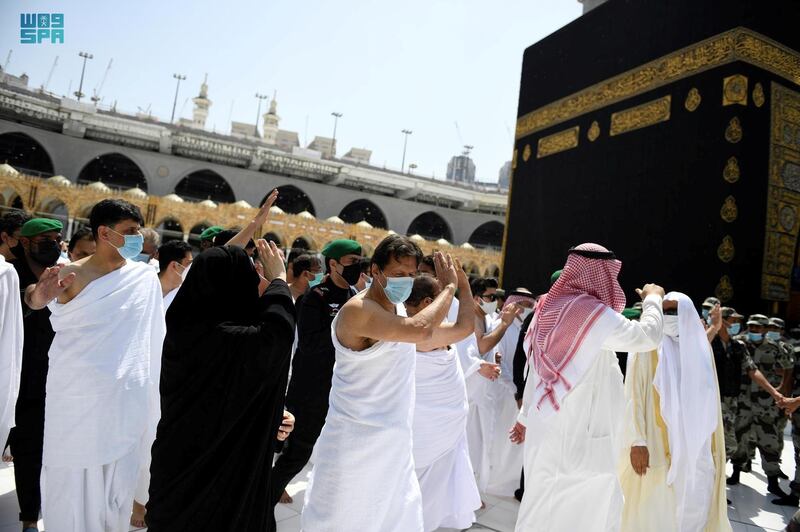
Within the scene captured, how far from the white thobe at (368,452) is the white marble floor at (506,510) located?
35.9 inches

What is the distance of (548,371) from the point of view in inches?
→ 73.2

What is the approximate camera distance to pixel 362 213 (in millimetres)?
26156

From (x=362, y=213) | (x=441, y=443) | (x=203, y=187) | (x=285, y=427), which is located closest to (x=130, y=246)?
(x=285, y=427)

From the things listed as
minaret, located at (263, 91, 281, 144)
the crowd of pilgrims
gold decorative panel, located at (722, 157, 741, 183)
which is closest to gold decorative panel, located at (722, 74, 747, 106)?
gold decorative panel, located at (722, 157, 741, 183)

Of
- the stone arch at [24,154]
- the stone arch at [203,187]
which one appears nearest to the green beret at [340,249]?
the stone arch at [24,154]

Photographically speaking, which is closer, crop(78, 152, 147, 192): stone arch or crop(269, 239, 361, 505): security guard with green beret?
crop(269, 239, 361, 505): security guard with green beret

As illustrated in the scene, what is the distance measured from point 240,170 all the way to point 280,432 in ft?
70.5

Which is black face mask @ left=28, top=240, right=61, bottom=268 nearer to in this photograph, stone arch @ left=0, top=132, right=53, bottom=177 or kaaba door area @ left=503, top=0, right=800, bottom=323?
kaaba door area @ left=503, top=0, right=800, bottom=323

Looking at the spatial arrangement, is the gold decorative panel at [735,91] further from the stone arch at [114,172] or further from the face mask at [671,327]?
the stone arch at [114,172]

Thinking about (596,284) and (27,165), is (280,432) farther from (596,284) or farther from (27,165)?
(27,165)

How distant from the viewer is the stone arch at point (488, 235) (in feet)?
91.4

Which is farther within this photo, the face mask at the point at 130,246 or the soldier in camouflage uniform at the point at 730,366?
the soldier in camouflage uniform at the point at 730,366

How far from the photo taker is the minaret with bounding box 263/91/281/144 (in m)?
32.2

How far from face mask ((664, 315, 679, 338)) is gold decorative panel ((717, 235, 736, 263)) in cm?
380
